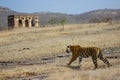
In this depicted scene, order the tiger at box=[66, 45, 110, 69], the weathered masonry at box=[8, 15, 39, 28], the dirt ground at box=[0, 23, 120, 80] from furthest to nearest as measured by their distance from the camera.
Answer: the weathered masonry at box=[8, 15, 39, 28] → the tiger at box=[66, 45, 110, 69] → the dirt ground at box=[0, 23, 120, 80]

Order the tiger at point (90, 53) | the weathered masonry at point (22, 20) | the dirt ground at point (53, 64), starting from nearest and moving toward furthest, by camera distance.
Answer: the dirt ground at point (53, 64) → the tiger at point (90, 53) → the weathered masonry at point (22, 20)

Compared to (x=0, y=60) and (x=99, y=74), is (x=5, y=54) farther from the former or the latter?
(x=99, y=74)

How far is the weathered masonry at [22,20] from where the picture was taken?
287 ft

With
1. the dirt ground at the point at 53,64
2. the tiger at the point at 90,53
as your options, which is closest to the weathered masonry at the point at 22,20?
the dirt ground at the point at 53,64

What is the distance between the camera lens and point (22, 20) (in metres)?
89.1

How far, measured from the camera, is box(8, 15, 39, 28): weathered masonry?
8752 cm

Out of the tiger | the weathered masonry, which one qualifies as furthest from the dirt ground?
the weathered masonry

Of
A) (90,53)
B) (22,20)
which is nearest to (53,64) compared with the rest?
(90,53)

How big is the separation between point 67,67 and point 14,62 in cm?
1003

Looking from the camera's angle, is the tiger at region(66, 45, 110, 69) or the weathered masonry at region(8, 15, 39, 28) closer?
the tiger at region(66, 45, 110, 69)

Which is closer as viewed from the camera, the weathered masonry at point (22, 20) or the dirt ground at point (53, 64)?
the dirt ground at point (53, 64)

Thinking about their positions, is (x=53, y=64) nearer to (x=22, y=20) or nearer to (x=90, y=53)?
(x=90, y=53)

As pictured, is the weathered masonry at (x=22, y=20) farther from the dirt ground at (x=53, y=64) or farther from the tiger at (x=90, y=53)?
the tiger at (x=90, y=53)

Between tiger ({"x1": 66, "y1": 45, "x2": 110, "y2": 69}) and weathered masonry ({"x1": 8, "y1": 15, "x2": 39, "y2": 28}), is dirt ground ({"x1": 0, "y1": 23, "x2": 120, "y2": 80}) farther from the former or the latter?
weathered masonry ({"x1": 8, "y1": 15, "x2": 39, "y2": 28})
